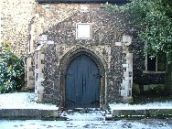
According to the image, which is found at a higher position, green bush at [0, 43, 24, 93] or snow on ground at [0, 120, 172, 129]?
green bush at [0, 43, 24, 93]

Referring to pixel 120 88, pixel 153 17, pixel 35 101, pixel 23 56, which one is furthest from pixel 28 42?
pixel 153 17

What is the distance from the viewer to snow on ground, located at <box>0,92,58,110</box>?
1623cm

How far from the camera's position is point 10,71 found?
2158 cm

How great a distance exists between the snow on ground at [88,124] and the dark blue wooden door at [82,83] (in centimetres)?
241

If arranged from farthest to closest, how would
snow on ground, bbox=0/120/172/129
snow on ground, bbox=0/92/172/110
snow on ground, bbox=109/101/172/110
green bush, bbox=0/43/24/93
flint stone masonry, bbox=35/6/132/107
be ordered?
green bush, bbox=0/43/24/93
flint stone masonry, bbox=35/6/132/107
snow on ground, bbox=0/92/172/110
snow on ground, bbox=109/101/172/110
snow on ground, bbox=0/120/172/129

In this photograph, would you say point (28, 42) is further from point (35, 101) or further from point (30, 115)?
point (30, 115)

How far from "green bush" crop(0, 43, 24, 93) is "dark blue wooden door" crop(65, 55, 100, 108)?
15.9 ft

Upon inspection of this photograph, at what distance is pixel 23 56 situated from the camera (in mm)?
22828

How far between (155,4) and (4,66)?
9916 mm

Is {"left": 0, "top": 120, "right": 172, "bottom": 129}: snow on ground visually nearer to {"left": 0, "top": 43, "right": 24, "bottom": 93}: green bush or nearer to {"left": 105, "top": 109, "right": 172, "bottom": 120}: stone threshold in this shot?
{"left": 105, "top": 109, "right": 172, "bottom": 120}: stone threshold

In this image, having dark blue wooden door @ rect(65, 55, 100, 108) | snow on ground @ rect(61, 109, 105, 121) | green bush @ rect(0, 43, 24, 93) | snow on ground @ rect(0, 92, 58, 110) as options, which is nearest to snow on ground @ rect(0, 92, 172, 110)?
snow on ground @ rect(0, 92, 58, 110)

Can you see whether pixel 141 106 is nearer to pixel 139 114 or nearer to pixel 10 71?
pixel 139 114

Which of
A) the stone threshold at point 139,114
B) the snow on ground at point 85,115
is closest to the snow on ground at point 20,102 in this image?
the snow on ground at point 85,115

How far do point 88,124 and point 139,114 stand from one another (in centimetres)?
214
